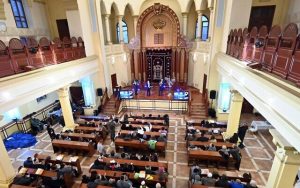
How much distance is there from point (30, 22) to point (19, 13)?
0.91 metres

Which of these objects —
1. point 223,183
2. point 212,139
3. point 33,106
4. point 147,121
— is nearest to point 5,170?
point 147,121

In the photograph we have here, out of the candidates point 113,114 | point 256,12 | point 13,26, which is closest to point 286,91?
point 256,12

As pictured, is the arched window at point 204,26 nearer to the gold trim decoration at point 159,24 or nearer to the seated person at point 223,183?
the gold trim decoration at point 159,24

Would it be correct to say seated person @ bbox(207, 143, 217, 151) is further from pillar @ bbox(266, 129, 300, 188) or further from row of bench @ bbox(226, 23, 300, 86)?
row of bench @ bbox(226, 23, 300, 86)

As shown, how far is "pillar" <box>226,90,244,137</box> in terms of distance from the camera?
8.81 metres

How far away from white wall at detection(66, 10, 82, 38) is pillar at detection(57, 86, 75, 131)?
6317 millimetres

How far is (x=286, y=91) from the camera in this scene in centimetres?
408

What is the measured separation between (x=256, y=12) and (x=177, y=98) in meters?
8.05

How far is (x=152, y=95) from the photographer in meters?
15.5

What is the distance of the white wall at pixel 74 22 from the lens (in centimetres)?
1403

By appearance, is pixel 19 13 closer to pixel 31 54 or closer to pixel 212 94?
pixel 31 54

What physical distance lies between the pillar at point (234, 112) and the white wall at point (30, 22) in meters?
13.6

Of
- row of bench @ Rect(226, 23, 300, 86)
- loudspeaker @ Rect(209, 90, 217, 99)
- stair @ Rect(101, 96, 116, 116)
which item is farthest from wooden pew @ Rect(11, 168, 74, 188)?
loudspeaker @ Rect(209, 90, 217, 99)

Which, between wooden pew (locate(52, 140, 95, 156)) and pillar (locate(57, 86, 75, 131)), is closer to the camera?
wooden pew (locate(52, 140, 95, 156))
